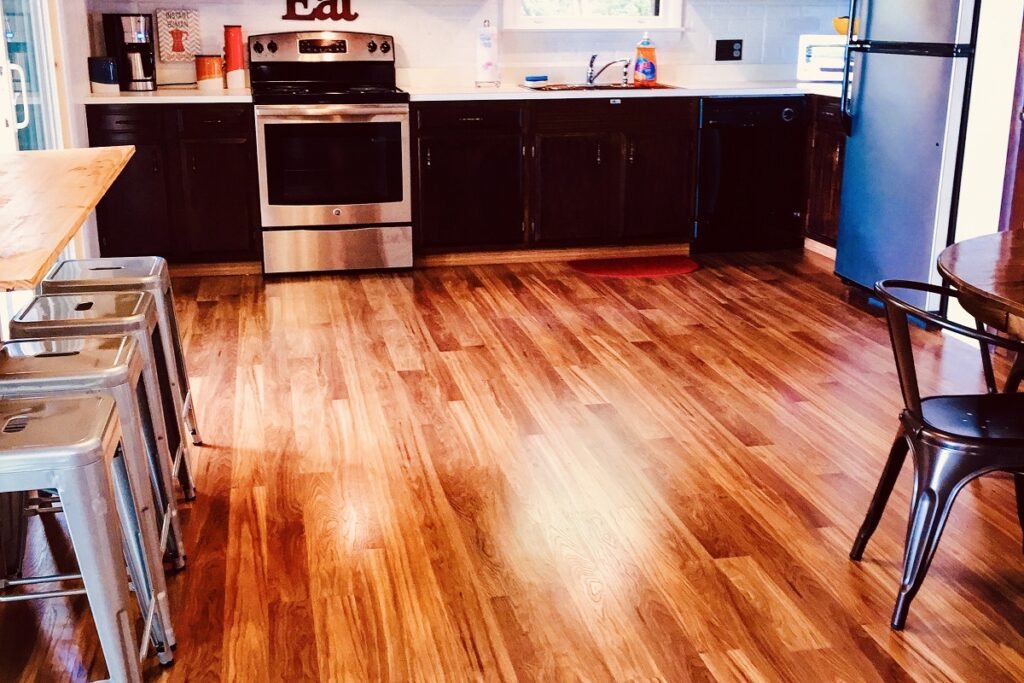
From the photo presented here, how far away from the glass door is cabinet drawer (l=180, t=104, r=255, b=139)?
2.79ft

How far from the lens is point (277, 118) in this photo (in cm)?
513

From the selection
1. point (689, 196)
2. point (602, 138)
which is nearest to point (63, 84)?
point (602, 138)

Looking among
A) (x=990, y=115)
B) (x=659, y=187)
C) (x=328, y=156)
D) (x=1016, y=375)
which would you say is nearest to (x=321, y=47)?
(x=328, y=156)

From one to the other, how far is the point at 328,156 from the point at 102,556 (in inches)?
142

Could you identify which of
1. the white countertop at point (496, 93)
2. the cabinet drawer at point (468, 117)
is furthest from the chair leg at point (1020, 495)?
the cabinet drawer at point (468, 117)

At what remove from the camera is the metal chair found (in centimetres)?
222

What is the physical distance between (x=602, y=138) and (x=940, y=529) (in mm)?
3605

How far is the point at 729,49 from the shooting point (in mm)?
6105

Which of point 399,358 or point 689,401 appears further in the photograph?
point 399,358

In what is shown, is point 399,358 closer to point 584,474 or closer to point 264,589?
point 584,474

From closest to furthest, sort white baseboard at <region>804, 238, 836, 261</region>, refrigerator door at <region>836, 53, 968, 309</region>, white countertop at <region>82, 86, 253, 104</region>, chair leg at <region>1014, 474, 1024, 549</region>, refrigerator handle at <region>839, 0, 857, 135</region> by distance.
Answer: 1. chair leg at <region>1014, 474, 1024, 549</region>
2. refrigerator door at <region>836, 53, 968, 309</region>
3. refrigerator handle at <region>839, 0, 857, 135</region>
4. white countertop at <region>82, 86, 253, 104</region>
5. white baseboard at <region>804, 238, 836, 261</region>

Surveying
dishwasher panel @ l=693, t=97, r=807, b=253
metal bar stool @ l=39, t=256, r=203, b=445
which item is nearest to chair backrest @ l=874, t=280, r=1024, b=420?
metal bar stool @ l=39, t=256, r=203, b=445

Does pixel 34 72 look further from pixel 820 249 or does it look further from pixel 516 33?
pixel 820 249

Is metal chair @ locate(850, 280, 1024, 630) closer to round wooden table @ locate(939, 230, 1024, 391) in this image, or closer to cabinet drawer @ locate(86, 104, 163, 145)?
round wooden table @ locate(939, 230, 1024, 391)
